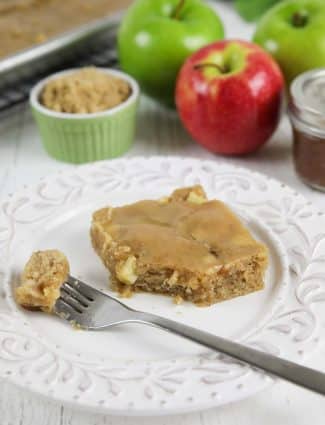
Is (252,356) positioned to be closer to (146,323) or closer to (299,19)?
(146,323)

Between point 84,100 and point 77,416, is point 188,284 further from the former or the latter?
point 84,100

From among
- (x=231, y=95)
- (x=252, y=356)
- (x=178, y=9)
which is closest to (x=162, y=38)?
(x=178, y=9)

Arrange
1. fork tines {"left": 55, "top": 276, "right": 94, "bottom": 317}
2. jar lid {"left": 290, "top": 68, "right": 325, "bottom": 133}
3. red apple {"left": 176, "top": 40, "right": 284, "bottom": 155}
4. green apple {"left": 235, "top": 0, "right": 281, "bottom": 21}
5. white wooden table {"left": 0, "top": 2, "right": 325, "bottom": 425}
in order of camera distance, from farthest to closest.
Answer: green apple {"left": 235, "top": 0, "right": 281, "bottom": 21}
red apple {"left": 176, "top": 40, "right": 284, "bottom": 155}
jar lid {"left": 290, "top": 68, "right": 325, "bottom": 133}
fork tines {"left": 55, "top": 276, "right": 94, "bottom": 317}
white wooden table {"left": 0, "top": 2, "right": 325, "bottom": 425}

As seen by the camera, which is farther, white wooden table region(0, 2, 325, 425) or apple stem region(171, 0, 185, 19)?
apple stem region(171, 0, 185, 19)

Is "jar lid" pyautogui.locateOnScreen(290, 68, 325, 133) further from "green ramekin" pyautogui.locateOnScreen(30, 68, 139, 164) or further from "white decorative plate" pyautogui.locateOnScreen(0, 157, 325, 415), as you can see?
"green ramekin" pyautogui.locateOnScreen(30, 68, 139, 164)

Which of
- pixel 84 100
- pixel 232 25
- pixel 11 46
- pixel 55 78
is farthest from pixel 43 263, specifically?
pixel 232 25

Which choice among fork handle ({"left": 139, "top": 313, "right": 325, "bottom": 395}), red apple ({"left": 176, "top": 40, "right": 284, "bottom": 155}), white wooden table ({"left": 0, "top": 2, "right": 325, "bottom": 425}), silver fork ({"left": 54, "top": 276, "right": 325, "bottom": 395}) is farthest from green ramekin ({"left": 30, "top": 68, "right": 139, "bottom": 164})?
fork handle ({"left": 139, "top": 313, "right": 325, "bottom": 395})

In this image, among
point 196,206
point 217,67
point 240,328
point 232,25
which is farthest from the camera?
point 232,25
